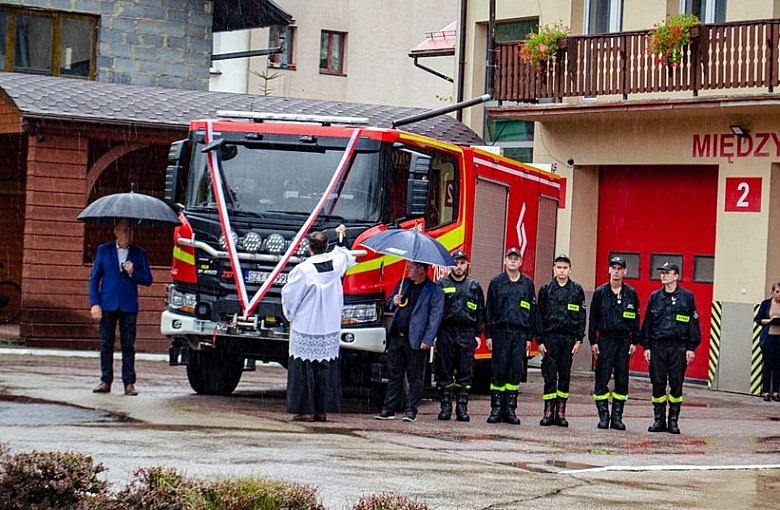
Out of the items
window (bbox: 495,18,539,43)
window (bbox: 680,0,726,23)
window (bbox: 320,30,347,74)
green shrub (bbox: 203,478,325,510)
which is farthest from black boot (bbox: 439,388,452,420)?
window (bbox: 320,30,347,74)

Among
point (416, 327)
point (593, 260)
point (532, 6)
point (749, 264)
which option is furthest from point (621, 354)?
point (532, 6)

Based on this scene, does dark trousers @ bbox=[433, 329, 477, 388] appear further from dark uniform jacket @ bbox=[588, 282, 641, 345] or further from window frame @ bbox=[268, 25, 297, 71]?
window frame @ bbox=[268, 25, 297, 71]

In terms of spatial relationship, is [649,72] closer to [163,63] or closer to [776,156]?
[776,156]

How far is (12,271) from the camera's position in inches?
1080

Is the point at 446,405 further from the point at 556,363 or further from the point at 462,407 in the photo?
the point at 556,363

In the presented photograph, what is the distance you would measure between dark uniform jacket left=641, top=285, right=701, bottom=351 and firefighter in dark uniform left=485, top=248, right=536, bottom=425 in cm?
129

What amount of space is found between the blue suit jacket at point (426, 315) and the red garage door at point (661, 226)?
9.48m

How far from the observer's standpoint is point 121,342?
1562 cm

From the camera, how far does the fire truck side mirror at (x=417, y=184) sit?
15.3 meters

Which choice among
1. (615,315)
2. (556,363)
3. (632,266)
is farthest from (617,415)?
(632,266)

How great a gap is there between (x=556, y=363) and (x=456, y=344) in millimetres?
1065

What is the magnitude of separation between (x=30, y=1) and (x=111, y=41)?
5.44ft

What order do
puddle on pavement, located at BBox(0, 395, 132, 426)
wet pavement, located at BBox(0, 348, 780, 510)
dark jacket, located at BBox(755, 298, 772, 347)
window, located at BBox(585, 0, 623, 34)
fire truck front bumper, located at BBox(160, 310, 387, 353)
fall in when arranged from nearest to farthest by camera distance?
wet pavement, located at BBox(0, 348, 780, 510) → puddle on pavement, located at BBox(0, 395, 132, 426) → fire truck front bumper, located at BBox(160, 310, 387, 353) → dark jacket, located at BBox(755, 298, 772, 347) → window, located at BBox(585, 0, 623, 34)

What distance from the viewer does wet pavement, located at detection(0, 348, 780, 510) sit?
1020cm
